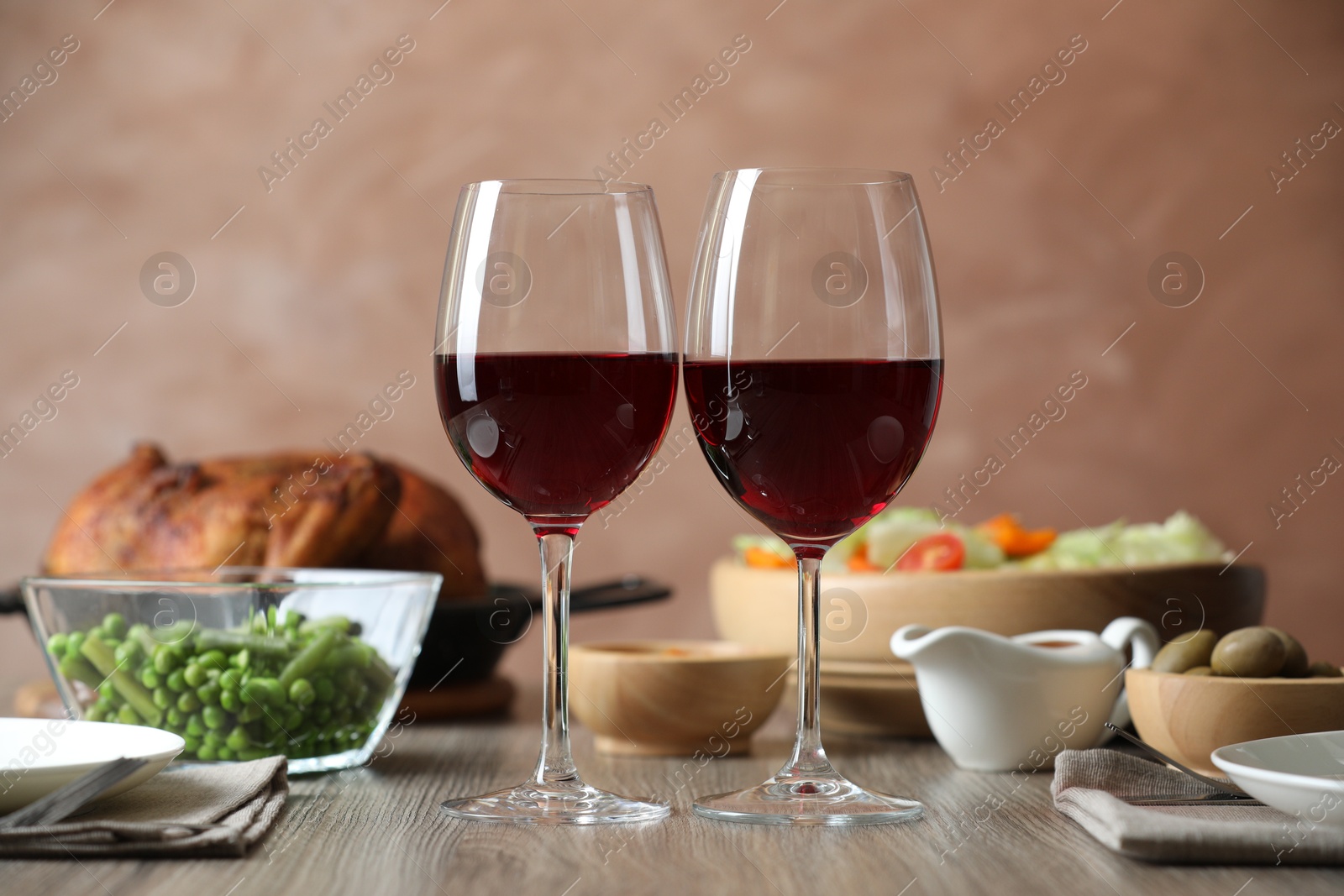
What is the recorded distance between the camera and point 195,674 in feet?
3.03

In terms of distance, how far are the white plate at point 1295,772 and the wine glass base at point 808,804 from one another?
192 mm

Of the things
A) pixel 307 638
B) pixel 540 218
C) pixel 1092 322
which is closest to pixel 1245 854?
pixel 540 218

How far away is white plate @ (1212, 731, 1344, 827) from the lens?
0.66 metres

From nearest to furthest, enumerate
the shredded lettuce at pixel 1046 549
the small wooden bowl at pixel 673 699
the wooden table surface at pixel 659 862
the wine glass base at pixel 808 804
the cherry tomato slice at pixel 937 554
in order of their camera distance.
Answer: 1. the wooden table surface at pixel 659 862
2. the wine glass base at pixel 808 804
3. the small wooden bowl at pixel 673 699
4. the cherry tomato slice at pixel 937 554
5. the shredded lettuce at pixel 1046 549

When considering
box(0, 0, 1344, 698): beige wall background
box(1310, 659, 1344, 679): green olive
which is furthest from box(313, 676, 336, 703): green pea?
box(0, 0, 1344, 698): beige wall background

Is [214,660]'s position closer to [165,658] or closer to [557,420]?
[165,658]

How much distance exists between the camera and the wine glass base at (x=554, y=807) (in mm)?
763

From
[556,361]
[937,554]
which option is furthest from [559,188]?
[937,554]

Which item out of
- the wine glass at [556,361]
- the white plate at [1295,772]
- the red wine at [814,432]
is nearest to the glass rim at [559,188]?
the wine glass at [556,361]

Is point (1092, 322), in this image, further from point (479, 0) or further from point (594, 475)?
point (594, 475)

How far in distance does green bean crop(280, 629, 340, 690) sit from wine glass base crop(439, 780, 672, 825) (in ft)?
0.61

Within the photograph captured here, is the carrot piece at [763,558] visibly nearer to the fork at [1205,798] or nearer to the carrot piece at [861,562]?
the carrot piece at [861,562]

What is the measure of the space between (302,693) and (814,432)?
1.40 feet

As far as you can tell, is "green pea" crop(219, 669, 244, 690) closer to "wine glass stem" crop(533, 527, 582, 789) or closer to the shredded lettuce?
"wine glass stem" crop(533, 527, 582, 789)
